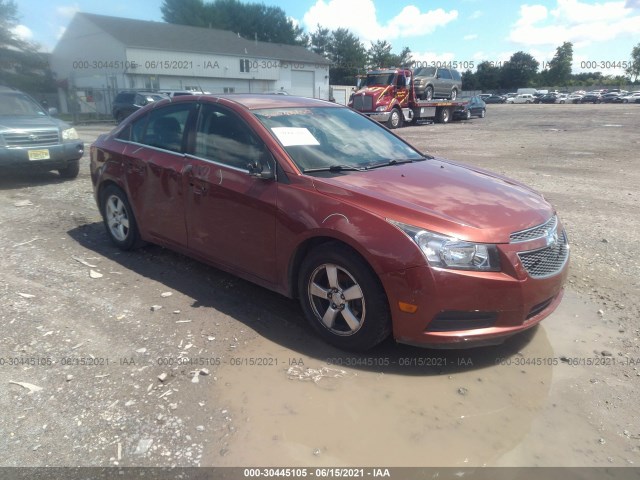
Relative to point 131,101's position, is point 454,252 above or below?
below

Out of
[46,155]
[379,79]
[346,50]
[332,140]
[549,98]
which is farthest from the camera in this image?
[346,50]

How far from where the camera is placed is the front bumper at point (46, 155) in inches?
320

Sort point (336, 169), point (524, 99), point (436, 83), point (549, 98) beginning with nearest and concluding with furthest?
point (336, 169)
point (436, 83)
point (549, 98)
point (524, 99)

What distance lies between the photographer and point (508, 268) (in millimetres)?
2945

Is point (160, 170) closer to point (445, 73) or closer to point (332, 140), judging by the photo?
point (332, 140)

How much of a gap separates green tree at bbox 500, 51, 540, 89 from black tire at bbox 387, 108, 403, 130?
7461 centimetres

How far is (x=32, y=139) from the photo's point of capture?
841 centimetres

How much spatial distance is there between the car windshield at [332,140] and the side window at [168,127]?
2.90 feet

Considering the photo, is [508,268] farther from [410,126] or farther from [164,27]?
[164,27]

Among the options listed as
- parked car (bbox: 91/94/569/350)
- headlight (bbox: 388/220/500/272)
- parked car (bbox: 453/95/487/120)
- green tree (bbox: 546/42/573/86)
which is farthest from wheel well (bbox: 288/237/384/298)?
green tree (bbox: 546/42/573/86)

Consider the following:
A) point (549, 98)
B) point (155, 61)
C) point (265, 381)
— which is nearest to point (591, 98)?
point (549, 98)

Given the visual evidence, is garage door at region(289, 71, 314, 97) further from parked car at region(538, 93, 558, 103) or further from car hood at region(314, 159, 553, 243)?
car hood at region(314, 159, 553, 243)

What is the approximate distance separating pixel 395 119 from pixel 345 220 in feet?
73.6

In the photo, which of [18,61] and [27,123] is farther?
[18,61]
